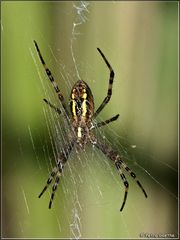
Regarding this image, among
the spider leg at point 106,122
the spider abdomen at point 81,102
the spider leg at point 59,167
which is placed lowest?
the spider leg at point 59,167

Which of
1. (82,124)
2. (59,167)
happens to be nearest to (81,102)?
(82,124)

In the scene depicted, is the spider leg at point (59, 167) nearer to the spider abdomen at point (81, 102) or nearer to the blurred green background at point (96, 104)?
the blurred green background at point (96, 104)

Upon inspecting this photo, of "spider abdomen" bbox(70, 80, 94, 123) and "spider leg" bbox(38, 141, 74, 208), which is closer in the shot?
"spider abdomen" bbox(70, 80, 94, 123)

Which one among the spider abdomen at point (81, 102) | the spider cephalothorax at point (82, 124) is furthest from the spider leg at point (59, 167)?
the spider abdomen at point (81, 102)

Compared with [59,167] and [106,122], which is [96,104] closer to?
[106,122]

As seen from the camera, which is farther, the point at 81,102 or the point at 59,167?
the point at 59,167

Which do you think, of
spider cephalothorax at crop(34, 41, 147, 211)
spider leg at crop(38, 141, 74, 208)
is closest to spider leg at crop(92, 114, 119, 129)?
spider cephalothorax at crop(34, 41, 147, 211)

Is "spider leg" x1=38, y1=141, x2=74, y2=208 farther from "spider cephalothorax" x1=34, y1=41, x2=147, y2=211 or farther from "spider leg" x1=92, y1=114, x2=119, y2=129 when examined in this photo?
"spider leg" x1=92, y1=114, x2=119, y2=129
